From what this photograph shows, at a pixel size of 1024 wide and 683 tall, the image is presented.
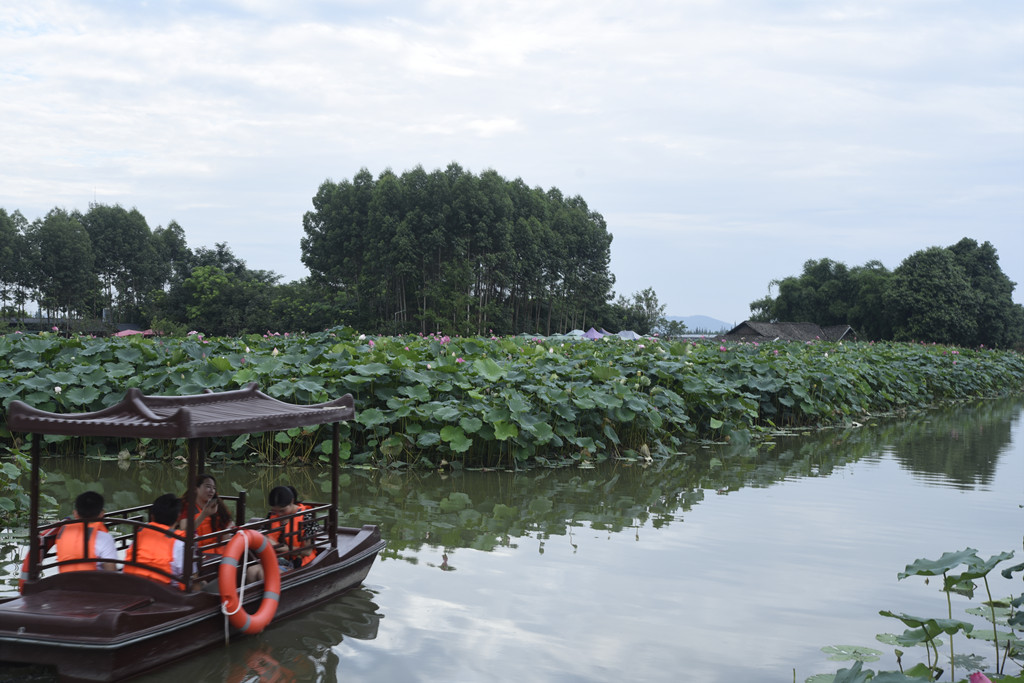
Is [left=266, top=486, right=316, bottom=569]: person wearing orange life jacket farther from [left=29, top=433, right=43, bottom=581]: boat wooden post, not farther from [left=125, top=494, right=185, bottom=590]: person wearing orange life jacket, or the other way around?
[left=29, top=433, right=43, bottom=581]: boat wooden post

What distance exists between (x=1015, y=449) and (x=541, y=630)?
11.1m

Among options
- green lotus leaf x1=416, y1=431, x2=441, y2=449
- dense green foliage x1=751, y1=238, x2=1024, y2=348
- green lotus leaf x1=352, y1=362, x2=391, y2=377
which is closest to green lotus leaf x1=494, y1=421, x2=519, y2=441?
green lotus leaf x1=416, y1=431, x2=441, y2=449

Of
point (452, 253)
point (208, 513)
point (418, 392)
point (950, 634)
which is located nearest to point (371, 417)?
point (418, 392)

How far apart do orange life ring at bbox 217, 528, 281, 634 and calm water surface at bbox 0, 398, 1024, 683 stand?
0.18 m

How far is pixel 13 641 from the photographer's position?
390 cm

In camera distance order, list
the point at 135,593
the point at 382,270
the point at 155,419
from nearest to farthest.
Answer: the point at 135,593
the point at 155,419
the point at 382,270

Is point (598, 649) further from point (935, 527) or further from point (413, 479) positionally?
point (413, 479)

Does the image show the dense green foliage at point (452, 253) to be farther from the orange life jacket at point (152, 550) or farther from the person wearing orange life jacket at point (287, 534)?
the orange life jacket at point (152, 550)

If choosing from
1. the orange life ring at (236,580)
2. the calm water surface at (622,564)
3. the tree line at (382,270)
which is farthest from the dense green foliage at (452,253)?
the orange life ring at (236,580)

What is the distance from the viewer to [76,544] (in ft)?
14.8

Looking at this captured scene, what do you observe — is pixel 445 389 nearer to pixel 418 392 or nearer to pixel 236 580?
pixel 418 392

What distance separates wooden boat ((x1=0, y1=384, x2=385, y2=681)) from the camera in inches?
154

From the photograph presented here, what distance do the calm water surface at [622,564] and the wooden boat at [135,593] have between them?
0.62 feet

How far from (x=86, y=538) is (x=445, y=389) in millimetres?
5898
